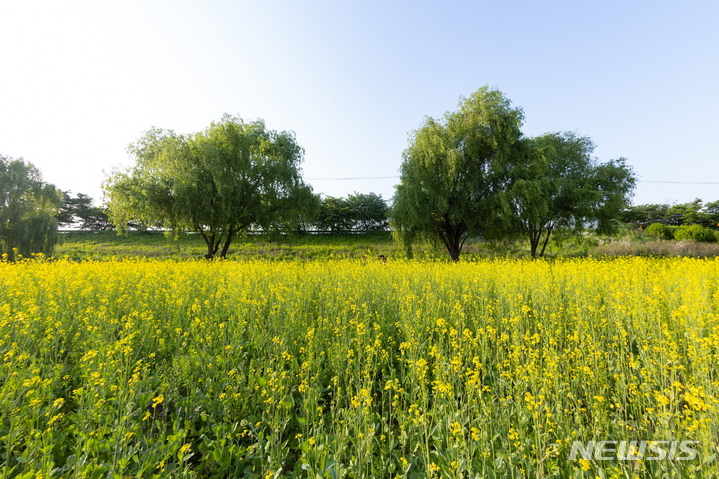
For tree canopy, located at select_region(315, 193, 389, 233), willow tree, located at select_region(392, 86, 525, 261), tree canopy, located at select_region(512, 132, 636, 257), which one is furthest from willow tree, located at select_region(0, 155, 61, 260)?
tree canopy, located at select_region(512, 132, 636, 257)

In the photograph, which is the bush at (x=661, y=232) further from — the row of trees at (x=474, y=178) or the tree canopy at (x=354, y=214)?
the tree canopy at (x=354, y=214)

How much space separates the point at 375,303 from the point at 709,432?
4.59 meters

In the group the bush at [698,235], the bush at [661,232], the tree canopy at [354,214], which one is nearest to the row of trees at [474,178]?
the bush at [698,235]

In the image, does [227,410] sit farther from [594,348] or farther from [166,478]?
[594,348]

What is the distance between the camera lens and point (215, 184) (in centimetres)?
1777

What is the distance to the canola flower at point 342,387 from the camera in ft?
6.48

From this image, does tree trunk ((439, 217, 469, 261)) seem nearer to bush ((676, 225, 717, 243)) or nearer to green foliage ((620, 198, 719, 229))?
bush ((676, 225, 717, 243))

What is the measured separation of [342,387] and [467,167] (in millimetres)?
18203

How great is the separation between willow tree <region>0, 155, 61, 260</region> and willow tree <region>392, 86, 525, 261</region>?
27.5 meters

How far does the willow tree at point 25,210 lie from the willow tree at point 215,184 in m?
8.19

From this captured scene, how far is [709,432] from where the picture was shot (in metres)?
1.78

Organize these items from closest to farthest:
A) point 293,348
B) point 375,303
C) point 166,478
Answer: point 166,478 < point 293,348 < point 375,303

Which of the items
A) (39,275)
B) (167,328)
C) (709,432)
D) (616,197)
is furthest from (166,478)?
(616,197)

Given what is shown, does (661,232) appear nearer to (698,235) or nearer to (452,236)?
(698,235)
